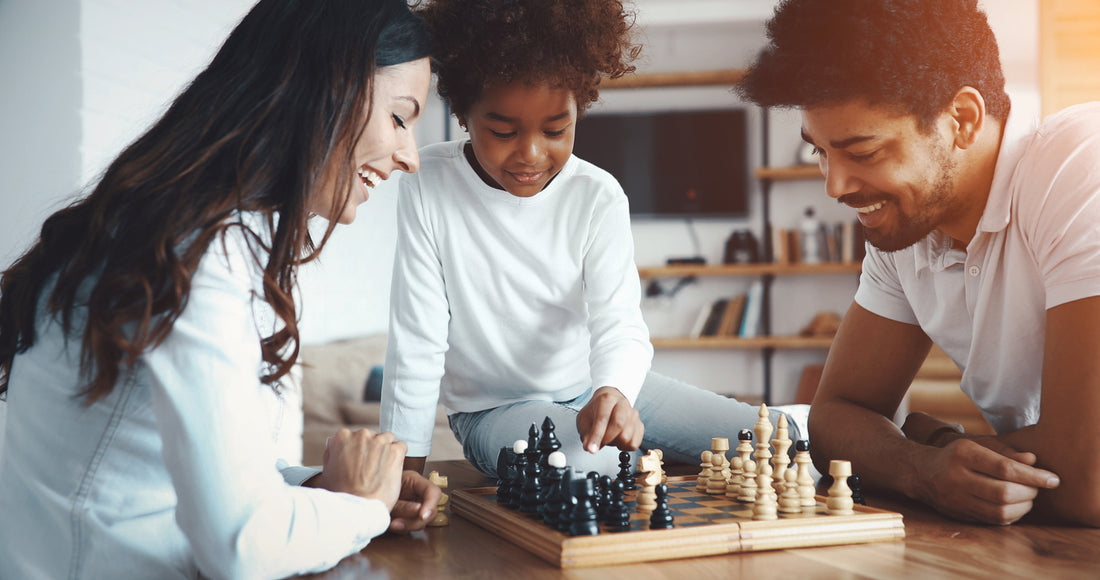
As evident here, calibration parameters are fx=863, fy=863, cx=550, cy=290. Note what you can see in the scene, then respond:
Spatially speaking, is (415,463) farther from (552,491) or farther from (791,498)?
(791,498)

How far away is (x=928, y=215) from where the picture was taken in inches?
59.8

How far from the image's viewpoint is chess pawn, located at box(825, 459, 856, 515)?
1181 mm

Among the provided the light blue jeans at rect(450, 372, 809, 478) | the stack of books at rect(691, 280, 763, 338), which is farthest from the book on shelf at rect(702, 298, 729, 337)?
the light blue jeans at rect(450, 372, 809, 478)

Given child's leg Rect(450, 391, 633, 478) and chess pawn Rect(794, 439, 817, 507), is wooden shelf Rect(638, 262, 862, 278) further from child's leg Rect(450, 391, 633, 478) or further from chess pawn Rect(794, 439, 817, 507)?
chess pawn Rect(794, 439, 817, 507)

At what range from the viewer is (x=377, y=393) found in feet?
14.1

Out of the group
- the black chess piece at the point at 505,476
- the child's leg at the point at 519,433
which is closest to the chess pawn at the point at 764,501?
the black chess piece at the point at 505,476

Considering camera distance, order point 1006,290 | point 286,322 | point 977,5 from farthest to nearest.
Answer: point 977,5
point 1006,290
point 286,322

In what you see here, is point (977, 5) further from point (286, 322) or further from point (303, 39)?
point (286, 322)

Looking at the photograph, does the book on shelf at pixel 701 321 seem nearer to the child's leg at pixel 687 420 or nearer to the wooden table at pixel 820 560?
the child's leg at pixel 687 420

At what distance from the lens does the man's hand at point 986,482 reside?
1212 mm

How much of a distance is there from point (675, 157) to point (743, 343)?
53.9 inches

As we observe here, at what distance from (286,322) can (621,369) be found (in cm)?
82

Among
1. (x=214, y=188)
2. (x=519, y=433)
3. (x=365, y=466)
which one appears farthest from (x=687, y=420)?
(x=214, y=188)

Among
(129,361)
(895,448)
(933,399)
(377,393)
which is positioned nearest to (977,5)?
(895,448)
